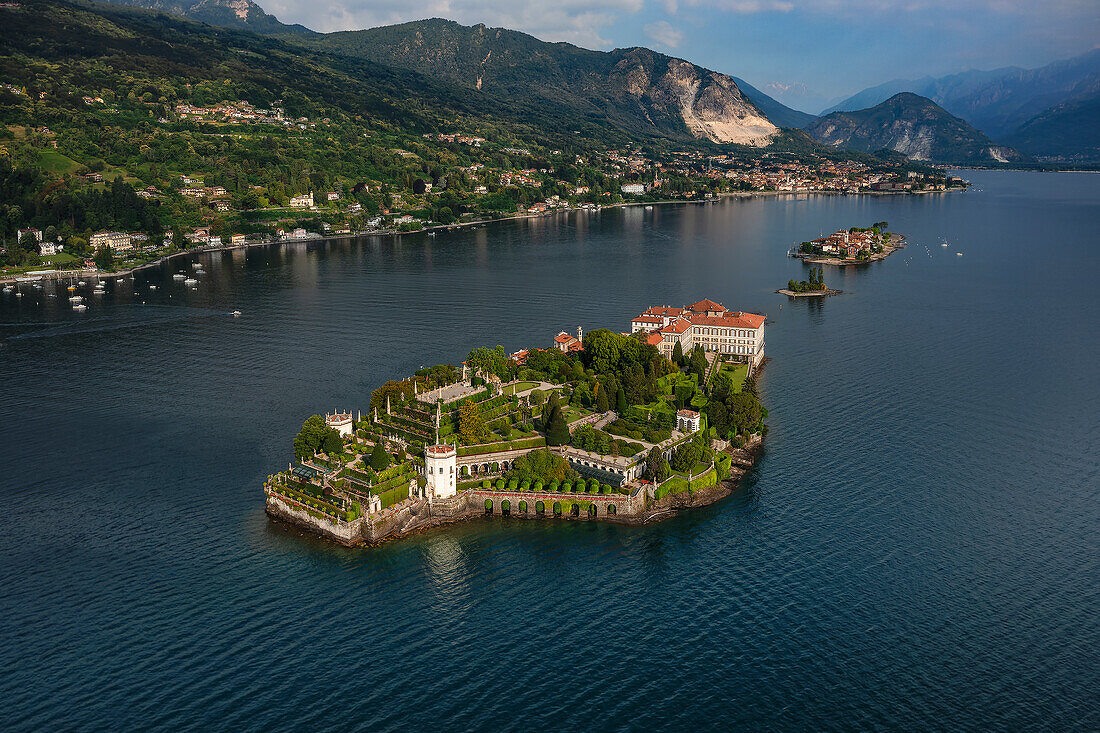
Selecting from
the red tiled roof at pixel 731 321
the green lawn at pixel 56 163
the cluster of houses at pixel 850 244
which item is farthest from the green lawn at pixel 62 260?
the cluster of houses at pixel 850 244

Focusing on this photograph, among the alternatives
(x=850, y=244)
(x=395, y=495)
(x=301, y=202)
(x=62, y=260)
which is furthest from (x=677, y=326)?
(x=301, y=202)

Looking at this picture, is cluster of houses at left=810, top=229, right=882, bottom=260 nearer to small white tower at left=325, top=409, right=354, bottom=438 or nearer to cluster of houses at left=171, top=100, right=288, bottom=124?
small white tower at left=325, top=409, right=354, bottom=438

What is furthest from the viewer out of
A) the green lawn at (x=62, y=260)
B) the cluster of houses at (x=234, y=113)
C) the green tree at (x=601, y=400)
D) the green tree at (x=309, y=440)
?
the cluster of houses at (x=234, y=113)

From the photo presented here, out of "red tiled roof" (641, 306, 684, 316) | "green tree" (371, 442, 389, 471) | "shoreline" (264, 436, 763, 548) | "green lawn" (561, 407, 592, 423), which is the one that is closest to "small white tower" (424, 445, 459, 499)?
"shoreline" (264, 436, 763, 548)

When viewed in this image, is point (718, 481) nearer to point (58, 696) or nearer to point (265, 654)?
point (265, 654)

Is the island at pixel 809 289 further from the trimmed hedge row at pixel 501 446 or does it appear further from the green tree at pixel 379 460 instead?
the green tree at pixel 379 460

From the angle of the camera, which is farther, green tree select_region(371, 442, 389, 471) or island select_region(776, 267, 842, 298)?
island select_region(776, 267, 842, 298)

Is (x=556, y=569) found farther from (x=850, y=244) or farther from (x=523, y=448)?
(x=850, y=244)
